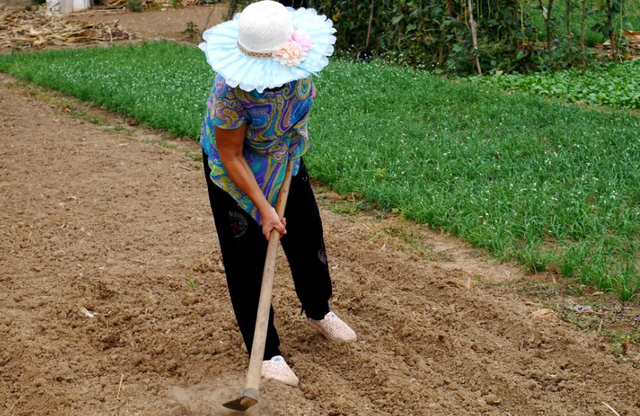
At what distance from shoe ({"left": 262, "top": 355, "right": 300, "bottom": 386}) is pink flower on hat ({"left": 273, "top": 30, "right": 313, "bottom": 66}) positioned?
1222mm

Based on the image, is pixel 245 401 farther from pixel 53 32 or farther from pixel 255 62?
pixel 53 32

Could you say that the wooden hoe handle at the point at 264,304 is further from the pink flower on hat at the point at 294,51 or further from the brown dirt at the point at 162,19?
the brown dirt at the point at 162,19

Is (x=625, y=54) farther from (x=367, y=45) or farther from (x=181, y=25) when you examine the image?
(x=181, y=25)

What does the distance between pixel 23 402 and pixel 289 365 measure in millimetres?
1055

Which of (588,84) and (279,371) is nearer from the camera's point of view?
(279,371)

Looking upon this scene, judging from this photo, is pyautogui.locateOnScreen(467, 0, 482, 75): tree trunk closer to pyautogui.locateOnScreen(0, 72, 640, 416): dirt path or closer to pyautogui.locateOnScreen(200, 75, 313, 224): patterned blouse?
pyautogui.locateOnScreen(0, 72, 640, 416): dirt path

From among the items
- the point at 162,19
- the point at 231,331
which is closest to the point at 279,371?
the point at 231,331

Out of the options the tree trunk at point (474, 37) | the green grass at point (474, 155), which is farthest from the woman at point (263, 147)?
the tree trunk at point (474, 37)

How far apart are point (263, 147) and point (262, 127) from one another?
0.41 ft

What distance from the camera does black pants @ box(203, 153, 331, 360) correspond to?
121 inches

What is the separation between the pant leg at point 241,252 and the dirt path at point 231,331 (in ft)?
0.93

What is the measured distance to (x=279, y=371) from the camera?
10.6 feet

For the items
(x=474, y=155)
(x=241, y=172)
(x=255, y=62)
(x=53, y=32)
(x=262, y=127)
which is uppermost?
(x=255, y=62)

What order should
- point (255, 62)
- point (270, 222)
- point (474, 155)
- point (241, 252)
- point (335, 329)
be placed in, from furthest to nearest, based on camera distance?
point (474, 155) < point (335, 329) < point (241, 252) < point (270, 222) < point (255, 62)
